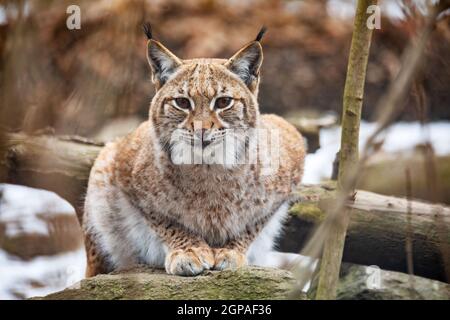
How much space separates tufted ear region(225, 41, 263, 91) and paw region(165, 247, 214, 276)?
96 centimetres

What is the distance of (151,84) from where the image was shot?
560 cm

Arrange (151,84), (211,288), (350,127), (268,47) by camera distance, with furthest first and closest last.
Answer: (268,47) → (151,84) → (211,288) → (350,127)

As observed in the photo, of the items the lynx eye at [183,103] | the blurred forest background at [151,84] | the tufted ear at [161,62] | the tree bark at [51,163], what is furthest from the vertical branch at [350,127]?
the tree bark at [51,163]

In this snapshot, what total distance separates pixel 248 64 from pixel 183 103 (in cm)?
43

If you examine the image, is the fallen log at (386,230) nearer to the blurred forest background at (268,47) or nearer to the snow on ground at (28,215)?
the blurred forest background at (268,47)

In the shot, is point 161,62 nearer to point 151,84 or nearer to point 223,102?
point 223,102

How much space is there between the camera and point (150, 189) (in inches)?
150

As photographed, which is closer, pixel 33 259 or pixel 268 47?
pixel 33 259

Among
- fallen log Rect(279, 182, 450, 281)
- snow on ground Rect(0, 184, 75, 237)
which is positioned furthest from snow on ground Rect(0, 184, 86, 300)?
fallen log Rect(279, 182, 450, 281)

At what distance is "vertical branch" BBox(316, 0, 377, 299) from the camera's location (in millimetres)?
2471

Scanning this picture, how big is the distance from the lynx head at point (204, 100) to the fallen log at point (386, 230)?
83 cm

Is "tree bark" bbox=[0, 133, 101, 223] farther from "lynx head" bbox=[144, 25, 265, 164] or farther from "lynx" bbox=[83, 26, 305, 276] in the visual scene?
"lynx head" bbox=[144, 25, 265, 164]

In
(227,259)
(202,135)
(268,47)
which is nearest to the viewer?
(202,135)

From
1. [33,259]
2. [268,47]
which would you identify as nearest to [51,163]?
[33,259]
